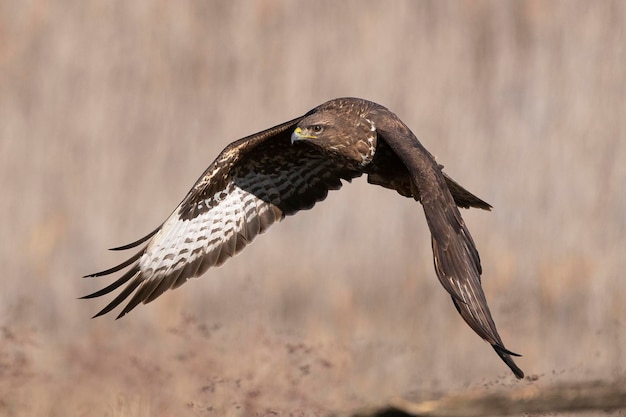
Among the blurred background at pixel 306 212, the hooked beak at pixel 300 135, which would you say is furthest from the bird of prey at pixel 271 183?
the blurred background at pixel 306 212

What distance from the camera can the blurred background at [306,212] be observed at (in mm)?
11969

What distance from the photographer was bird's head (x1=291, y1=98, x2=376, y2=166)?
10477 millimetres

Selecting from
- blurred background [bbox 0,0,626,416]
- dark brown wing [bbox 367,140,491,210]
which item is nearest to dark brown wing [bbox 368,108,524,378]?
dark brown wing [bbox 367,140,491,210]

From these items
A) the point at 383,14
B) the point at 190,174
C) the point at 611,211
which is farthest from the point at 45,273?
the point at 611,211

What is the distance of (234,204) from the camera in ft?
37.2

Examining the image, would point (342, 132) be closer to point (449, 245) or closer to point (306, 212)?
point (449, 245)

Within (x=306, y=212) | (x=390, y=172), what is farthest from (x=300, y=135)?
(x=306, y=212)

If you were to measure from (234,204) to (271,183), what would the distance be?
289mm

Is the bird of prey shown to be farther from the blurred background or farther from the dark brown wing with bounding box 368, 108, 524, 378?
the blurred background

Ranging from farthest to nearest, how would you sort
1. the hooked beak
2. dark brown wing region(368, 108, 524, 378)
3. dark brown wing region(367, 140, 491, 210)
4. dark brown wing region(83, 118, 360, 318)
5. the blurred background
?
the blurred background
dark brown wing region(83, 118, 360, 318)
dark brown wing region(367, 140, 491, 210)
the hooked beak
dark brown wing region(368, 108, 524, 378)

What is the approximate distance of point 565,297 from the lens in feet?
39.9

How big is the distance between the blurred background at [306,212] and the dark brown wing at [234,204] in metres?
0.91

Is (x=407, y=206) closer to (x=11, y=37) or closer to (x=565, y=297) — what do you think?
(x=565, y=297)

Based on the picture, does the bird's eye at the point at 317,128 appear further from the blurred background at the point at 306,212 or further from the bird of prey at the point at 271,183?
the blurred background at the point at 306,212
